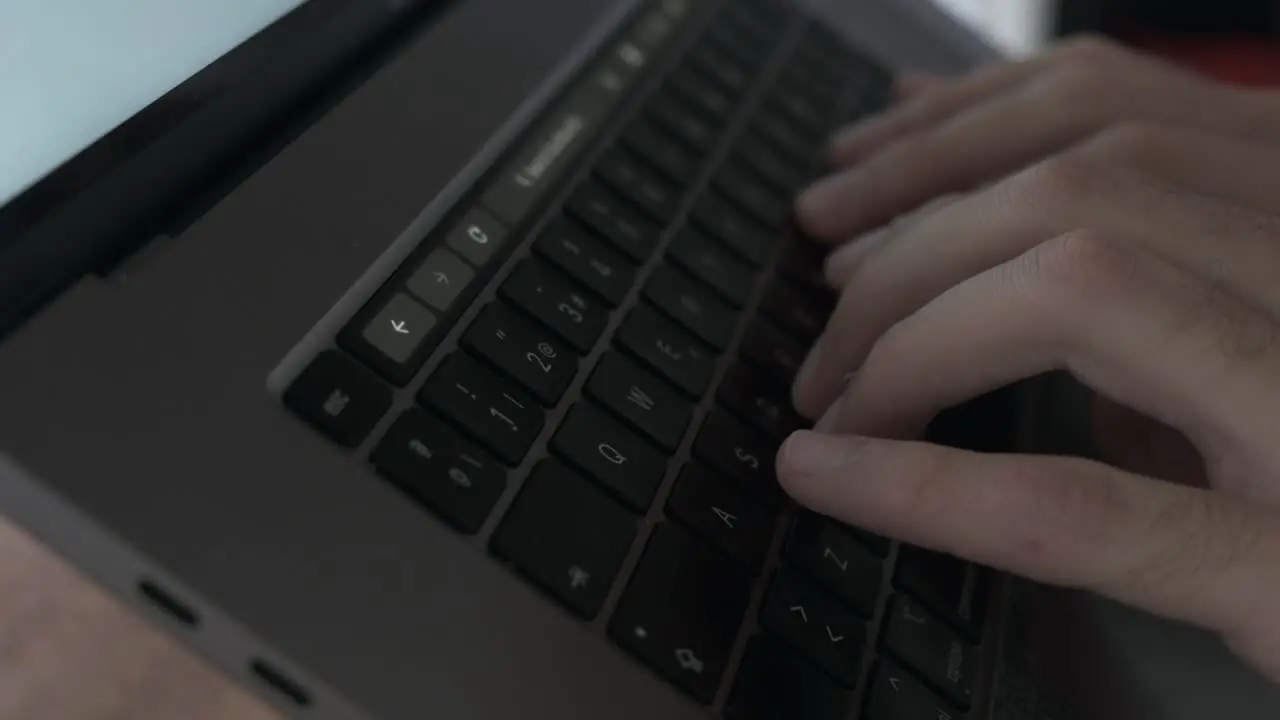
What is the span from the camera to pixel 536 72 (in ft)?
1.36

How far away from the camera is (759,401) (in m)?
0.36

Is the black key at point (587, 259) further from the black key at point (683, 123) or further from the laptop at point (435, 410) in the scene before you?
the black key at point (683, 123)

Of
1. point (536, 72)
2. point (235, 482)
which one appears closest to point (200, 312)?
point (235, 482)

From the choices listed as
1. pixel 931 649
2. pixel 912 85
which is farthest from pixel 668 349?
pixel 912 85

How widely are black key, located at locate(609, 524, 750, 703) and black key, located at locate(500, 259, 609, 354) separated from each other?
2.9 inches

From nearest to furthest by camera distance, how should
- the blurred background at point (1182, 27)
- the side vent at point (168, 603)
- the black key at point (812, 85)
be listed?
1. the side vent at point (168, 603)
2. the black key at point (812, 85)
3. the blurred background at point (1182, 27)

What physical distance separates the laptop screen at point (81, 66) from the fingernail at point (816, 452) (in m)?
0.22

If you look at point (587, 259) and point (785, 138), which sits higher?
point (785, 138)

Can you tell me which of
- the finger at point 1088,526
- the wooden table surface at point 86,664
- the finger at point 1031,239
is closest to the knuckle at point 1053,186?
the finger at point 1031,239

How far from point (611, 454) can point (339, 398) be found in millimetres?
83

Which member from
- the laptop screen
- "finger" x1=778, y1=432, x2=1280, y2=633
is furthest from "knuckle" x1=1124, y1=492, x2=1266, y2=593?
the laptop screen

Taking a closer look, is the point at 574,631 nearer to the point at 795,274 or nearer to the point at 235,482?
the point at 235,482

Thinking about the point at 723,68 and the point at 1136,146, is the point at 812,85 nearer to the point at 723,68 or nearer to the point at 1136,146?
the point at 723,68

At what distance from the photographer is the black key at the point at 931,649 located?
0.30 m
